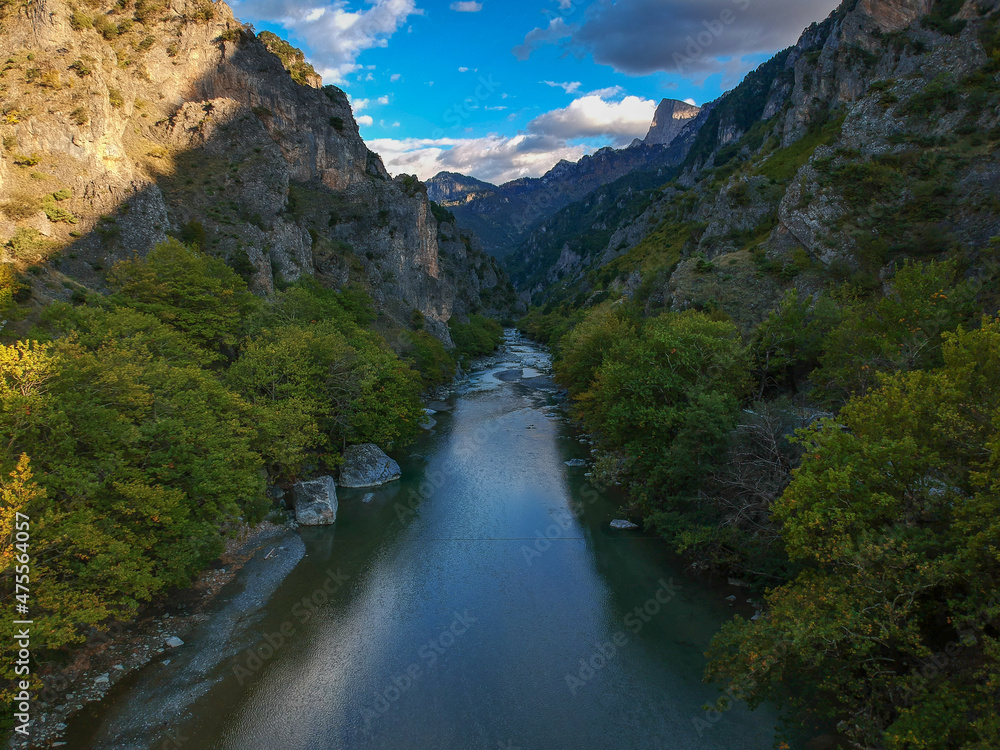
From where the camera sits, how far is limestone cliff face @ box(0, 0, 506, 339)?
136 feet

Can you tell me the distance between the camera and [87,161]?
4422cm

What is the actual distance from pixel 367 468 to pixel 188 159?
47164 millimetres

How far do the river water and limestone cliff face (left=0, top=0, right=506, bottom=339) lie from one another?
28573 mm

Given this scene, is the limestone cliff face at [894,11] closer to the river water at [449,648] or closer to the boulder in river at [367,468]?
the river water at [449,648]

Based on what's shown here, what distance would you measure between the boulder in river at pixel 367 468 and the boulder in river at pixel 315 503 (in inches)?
148

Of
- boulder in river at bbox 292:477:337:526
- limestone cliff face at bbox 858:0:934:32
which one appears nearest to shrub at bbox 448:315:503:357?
boulder in river at bbox 292:477:337:526

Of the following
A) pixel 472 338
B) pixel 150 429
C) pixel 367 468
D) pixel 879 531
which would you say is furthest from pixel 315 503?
pixel 472 338

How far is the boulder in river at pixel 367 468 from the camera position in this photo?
114 ft

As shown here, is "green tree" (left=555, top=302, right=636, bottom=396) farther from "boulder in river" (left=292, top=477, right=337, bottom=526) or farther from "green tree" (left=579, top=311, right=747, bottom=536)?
"boulder in river" (left=292, top=477, right=337, bottom=526)

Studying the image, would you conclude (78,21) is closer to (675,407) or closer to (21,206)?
(21,206)

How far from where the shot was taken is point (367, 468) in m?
35.4

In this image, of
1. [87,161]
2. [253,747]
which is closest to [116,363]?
[253,747]

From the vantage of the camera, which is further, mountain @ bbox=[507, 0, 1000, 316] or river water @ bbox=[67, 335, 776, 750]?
mountain @ bbox=[507, 0, 1000, 316]

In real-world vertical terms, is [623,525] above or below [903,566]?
below
